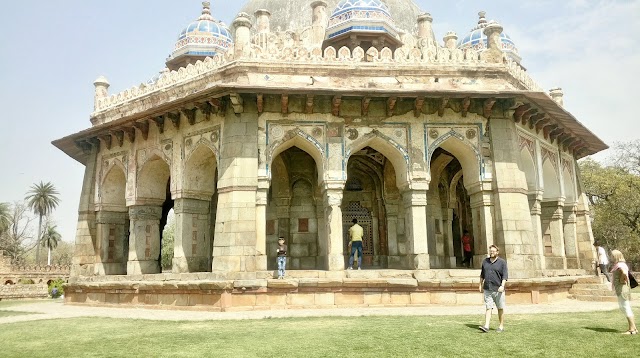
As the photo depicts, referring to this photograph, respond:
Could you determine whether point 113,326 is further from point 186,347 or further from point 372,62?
point 372,62

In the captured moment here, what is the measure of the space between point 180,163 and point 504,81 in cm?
830

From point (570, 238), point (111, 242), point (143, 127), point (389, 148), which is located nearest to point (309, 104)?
point (389, 148)

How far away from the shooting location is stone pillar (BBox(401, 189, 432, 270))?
11.3m

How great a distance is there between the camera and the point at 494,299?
722 centimetres

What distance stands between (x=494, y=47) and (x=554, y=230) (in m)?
5.81

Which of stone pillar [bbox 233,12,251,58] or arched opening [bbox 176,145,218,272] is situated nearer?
stone pillar [bbox 233,12,251,58]

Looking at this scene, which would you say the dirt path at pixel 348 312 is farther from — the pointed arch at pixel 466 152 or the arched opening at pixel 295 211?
the arched opening at pixel 295 211

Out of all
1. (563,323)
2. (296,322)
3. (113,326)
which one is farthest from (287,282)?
(563,323)

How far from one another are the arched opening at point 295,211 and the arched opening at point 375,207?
3.61 feet

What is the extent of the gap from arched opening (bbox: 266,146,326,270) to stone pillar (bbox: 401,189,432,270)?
325cm

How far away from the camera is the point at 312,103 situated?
11.6 meters

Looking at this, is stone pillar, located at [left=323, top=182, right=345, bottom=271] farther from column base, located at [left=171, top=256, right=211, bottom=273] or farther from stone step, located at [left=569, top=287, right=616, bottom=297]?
stone step, located at [left=569, top=287, right=616, bottom=297]

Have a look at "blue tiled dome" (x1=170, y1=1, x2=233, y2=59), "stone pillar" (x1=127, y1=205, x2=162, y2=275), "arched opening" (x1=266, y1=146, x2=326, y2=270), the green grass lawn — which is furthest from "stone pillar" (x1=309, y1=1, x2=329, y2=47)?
the green grass lawn

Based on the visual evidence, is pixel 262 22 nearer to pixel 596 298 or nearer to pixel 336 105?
pixel 336 105
